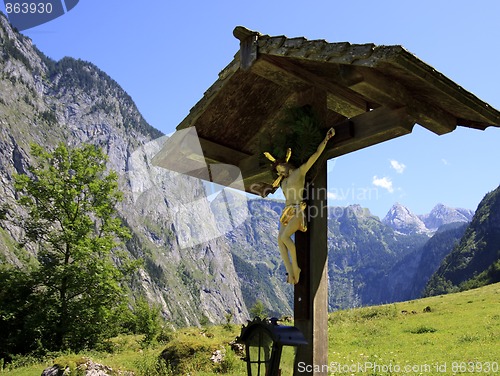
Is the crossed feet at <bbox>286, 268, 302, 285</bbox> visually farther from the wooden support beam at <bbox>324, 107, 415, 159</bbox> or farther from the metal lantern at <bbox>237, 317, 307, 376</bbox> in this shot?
the wooden support beam at <bbox>324, 107, 415, 159</bbox>

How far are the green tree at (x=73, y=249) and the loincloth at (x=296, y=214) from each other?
1789cm

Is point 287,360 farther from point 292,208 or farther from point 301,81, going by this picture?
point 301,81

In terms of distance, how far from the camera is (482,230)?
163m

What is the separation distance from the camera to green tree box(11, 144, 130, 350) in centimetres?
2128

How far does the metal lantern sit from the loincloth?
4.36ft

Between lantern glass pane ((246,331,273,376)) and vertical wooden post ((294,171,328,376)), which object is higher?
vertical wooden post ((294,171,328,376))

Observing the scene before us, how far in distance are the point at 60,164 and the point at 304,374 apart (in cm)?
2155

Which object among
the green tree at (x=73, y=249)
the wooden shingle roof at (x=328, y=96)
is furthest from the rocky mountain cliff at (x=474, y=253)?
the wooden shingle roof at (x=328, y=96)

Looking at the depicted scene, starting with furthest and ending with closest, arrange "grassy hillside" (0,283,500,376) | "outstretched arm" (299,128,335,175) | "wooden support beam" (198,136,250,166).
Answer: "grassy hillside" (0,283,500,376), "wooden support beam" (198,136,250,166), "outstretched arm" (299,128,335,175)

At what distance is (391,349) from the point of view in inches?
542

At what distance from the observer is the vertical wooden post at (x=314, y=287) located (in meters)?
5.40

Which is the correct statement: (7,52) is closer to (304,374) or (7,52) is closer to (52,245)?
(52,245)

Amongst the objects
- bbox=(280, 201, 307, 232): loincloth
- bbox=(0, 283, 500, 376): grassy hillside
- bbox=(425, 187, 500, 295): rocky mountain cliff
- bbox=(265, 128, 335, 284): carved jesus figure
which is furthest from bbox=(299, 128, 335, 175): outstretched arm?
bbox=(425, 187, 500, 295): rocky mountain cliff

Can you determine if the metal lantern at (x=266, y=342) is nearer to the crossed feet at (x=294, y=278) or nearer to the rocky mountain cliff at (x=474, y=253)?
the crossed feet at (x=294, y=278)
